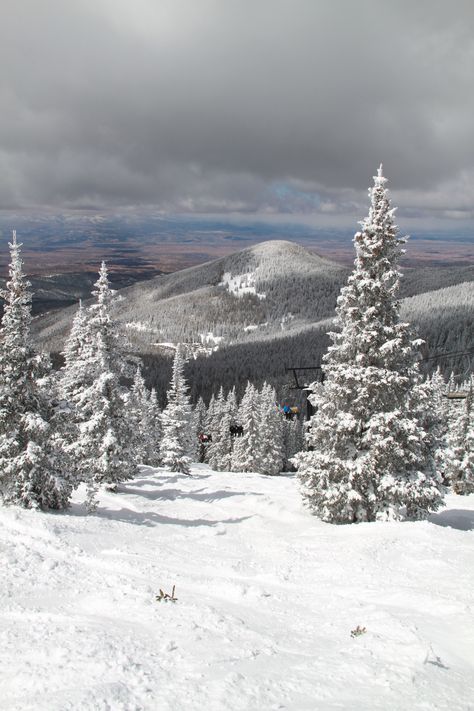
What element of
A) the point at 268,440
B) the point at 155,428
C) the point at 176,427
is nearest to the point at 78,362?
the point at 176,427

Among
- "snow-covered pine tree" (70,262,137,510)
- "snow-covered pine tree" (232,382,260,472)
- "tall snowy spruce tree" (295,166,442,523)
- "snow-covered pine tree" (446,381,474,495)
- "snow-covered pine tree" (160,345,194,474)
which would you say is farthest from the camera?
"snow-covered pine tree" (232,382,260,472)

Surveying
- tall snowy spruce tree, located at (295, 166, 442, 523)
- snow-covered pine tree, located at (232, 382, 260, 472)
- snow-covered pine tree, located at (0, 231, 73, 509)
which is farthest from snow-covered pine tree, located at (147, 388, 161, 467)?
snow-covered pine tree, located at (0, 231, 73, 509)

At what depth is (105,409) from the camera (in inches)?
862

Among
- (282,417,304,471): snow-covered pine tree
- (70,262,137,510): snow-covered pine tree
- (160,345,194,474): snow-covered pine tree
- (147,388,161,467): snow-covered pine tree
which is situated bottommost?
(282,417,304,471): snow-covered pine tree

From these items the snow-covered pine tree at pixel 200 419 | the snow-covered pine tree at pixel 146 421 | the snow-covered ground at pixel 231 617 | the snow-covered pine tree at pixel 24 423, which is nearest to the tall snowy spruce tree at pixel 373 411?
the snow-covered ground at pixel 231 617

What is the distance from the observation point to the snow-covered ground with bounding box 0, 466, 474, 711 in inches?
201

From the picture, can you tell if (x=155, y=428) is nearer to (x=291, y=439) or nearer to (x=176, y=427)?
(x=176, y=427)

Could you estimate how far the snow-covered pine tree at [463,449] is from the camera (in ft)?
117

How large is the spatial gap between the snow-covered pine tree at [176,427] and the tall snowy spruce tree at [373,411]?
980 inches

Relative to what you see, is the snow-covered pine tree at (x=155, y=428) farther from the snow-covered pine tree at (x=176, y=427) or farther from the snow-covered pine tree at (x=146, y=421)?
the snow-covered pine tree at (x=176, y=427)

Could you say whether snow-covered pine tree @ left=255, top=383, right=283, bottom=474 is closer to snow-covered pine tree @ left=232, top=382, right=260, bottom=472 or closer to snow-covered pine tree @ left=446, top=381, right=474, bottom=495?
snow-covered pine tree @ left=232, top=382, right=260, bottom=472

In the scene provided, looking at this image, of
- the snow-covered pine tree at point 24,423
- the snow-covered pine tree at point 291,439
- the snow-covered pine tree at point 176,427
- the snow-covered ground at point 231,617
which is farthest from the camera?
the snow-covered pine tree at point 291,439

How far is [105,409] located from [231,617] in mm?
15639

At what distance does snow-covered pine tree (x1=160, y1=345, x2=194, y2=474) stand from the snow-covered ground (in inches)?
1036
